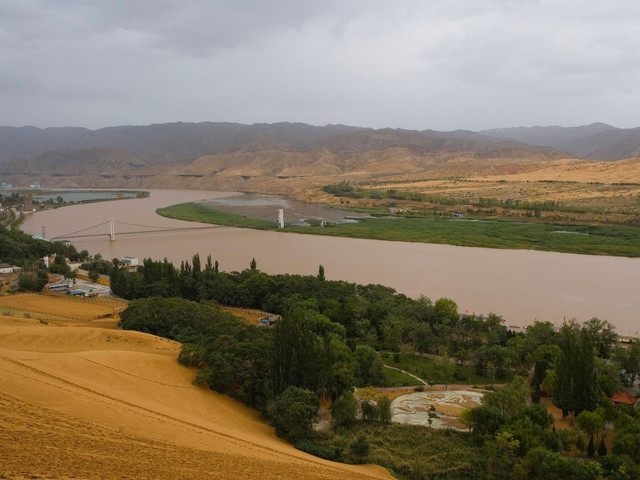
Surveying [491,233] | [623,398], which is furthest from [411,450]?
[491,233]

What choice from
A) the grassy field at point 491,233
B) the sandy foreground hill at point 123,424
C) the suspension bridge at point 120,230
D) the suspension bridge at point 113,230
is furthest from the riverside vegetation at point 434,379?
the suspension bridge at point 120,230

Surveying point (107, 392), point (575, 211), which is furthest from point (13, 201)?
point (107, 392)

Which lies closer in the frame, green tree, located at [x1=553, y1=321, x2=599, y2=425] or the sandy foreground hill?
the sandy foreground hill

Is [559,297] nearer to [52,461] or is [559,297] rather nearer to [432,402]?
[432,402]

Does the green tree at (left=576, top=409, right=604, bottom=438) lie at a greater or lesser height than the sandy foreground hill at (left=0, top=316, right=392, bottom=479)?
lesser

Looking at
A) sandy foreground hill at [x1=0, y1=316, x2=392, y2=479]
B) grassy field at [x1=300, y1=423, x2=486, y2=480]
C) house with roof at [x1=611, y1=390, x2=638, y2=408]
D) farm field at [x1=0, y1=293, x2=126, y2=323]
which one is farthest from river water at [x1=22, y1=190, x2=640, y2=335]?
sandy foreground hill at [x1=0, y1=316, x2=392, y2=479]

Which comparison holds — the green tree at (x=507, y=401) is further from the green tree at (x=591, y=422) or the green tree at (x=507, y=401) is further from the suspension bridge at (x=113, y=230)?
the suspension bridge at (x=113, y=230)

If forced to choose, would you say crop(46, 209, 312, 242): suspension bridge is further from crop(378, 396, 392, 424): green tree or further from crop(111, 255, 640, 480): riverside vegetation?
crop(378, 396, 392, 424): green tree

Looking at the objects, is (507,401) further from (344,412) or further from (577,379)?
(344,412)
